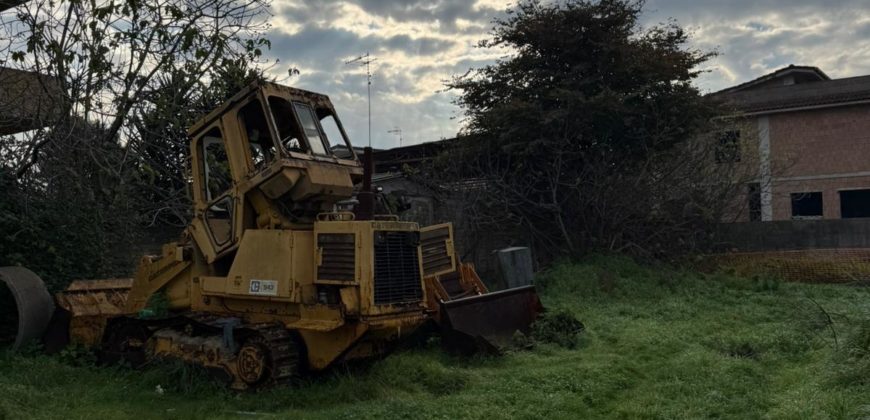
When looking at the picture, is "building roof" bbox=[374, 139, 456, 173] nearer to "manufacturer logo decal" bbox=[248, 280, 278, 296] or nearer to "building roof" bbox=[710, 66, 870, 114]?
"building roof" bbox=[710, 66, 870, 114]

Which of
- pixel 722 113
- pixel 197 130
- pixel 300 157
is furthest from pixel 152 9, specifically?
pixel 722 113

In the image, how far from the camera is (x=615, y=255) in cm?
1431

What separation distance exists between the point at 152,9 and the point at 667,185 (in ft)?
36.7

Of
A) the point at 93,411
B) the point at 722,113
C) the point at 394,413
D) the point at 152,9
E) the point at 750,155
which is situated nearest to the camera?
the point at 394,413

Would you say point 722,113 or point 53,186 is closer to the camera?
point 53,186

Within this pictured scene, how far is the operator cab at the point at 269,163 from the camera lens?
651cm

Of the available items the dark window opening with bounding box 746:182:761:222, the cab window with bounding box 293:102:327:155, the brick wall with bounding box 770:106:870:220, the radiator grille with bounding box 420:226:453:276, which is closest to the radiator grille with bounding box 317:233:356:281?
the cab window with bounding box 293:102:327:155

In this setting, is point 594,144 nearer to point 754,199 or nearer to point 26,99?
point 754,199

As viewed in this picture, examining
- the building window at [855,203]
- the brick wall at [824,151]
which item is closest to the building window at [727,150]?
the brick wall at [824,151]

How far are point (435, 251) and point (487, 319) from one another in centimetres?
96

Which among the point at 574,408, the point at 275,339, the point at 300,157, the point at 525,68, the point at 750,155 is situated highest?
the point at 525,68

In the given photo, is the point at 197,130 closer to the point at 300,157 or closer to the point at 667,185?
the point at 300,157

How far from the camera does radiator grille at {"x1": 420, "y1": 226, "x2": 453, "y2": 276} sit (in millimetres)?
7594

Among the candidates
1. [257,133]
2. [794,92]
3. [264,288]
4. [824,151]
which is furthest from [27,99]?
[794,92]
